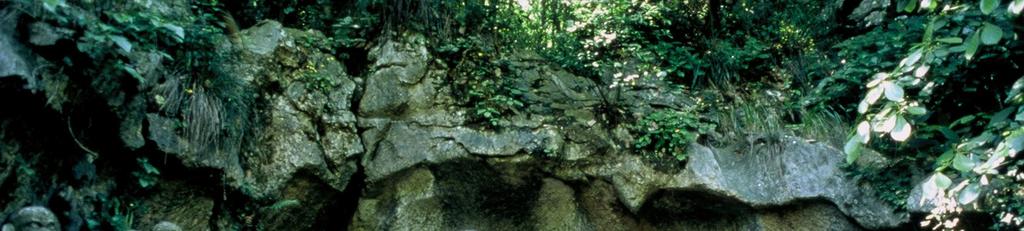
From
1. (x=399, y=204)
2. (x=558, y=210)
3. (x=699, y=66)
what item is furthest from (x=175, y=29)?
(x=699, y=66)

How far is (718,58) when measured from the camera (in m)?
6.59

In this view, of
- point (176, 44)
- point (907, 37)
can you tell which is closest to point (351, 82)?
point (176, 44)

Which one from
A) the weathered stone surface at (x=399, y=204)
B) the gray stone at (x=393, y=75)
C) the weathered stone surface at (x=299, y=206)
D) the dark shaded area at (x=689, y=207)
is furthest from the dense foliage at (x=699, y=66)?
the weathered stone surface at (x=399, y=204)

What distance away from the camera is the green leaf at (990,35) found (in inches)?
116

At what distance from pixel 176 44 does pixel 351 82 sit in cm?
127

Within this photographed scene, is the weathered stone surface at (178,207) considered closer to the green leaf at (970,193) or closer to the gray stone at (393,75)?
the gray stone at (393,75)

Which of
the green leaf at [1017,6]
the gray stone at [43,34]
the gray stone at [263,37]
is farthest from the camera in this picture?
the gray stone at [263,37]


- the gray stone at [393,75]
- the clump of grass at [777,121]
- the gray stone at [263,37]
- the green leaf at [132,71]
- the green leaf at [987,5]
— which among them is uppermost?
the green leaf at [987,5]

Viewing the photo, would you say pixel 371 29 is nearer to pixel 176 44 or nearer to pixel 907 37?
pixel 176 44

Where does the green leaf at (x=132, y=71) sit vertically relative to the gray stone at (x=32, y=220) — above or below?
Result: above

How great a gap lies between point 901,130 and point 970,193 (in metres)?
0.37

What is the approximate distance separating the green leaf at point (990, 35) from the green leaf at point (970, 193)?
0.62m

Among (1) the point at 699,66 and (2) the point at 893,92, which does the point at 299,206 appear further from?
(2) the point at 893,92

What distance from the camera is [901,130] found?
3.22m
